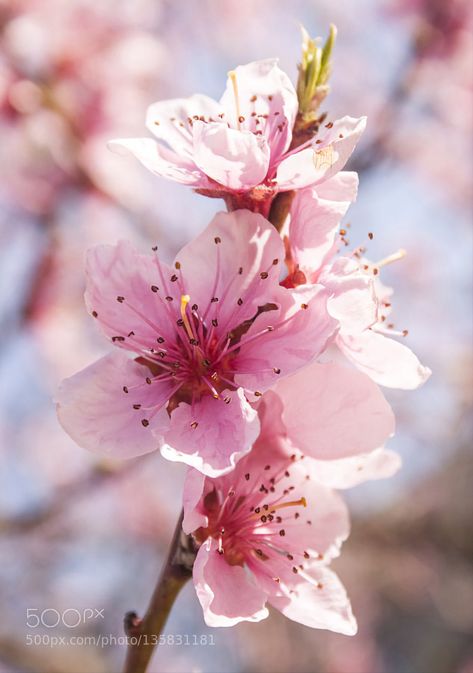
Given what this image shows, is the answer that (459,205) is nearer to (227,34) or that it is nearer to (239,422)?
(227,34)

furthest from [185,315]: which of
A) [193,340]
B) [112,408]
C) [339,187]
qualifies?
[339,187]

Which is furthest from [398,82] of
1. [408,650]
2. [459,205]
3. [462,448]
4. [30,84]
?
[408,650]

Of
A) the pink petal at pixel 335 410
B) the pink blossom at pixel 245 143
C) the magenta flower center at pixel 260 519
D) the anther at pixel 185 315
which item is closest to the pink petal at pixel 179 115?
the pink blossom at pixel 245 143

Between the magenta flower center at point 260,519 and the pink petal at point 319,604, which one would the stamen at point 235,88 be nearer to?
the magenta flower center at point 260,519

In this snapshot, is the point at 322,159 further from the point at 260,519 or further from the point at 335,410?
the point at 260,519

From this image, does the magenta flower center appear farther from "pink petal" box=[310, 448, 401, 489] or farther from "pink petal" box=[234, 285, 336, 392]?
"pink petal" box=[234, 285, 336, 392]

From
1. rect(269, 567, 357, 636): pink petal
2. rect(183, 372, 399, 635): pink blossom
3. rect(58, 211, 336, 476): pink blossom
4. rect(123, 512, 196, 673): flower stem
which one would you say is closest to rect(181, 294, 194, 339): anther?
rect(58, 211, 336, 476): pink blossom
